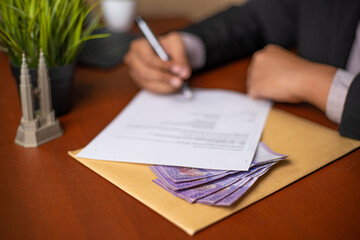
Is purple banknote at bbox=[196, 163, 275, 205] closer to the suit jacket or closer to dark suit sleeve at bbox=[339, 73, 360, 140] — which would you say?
dark suit sleeve at bbox=[339, 73, 360, 140]

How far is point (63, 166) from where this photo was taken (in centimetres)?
61

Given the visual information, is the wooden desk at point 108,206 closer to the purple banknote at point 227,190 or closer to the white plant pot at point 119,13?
the purple banknote at point 227,190

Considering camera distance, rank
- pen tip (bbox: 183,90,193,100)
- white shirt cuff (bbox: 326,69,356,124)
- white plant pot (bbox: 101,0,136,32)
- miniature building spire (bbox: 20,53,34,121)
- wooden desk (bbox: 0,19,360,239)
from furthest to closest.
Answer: white plant pot (bbox: 101,0,136,32)
pen tip (bbox: 183,90,193,100)
white shirt cuff (bbox: 326,69,356,124)
miniature building spire (bbox: 20,53,34,121)
wooden desk (bbox: 0,19,360,239)

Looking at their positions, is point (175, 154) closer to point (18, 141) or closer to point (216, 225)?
point (216, 225)

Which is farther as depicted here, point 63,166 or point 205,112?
point 205,112

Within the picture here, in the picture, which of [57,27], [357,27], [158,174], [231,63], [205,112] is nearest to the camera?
[158,174]

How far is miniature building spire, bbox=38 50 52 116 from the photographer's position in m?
0.64

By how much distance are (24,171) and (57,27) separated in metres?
0.27

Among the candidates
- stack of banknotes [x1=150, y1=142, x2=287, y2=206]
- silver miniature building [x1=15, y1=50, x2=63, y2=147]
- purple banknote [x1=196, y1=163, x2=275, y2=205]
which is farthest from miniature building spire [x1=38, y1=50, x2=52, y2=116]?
purple banknote [x1=196, y1=163, x2=275, y2=205]

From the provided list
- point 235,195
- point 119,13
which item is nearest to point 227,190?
point 235,195

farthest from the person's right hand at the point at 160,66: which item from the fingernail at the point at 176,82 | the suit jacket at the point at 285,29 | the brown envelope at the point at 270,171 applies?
the brown envelope at the point at 270,171

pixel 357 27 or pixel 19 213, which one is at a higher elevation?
pixel 357 27

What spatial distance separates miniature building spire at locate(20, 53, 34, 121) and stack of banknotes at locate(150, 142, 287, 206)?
0.76ft

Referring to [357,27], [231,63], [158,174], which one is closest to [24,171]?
[158,174]
